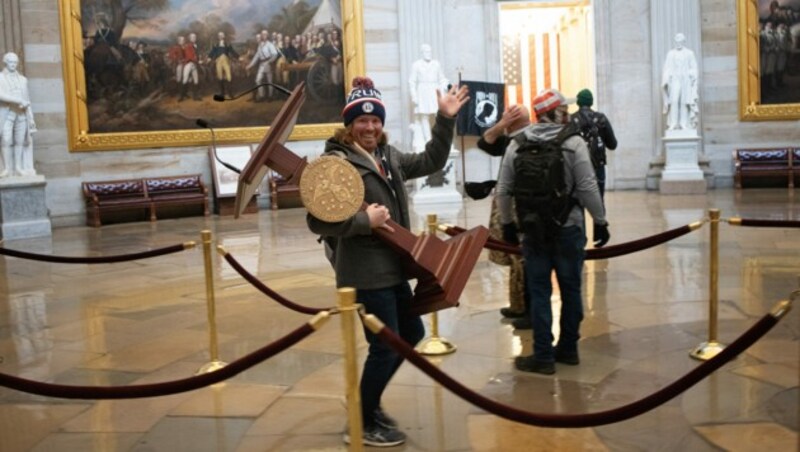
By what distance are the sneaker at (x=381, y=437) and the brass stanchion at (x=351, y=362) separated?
0.96 m

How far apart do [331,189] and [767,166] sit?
15915mm

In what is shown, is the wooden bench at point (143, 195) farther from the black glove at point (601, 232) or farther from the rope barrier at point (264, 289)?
the black glove at point (601, 232)

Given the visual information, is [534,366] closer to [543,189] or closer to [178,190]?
[543,189]

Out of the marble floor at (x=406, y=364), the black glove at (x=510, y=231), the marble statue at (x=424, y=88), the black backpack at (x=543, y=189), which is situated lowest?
the marble floor at (x=406, y=364)

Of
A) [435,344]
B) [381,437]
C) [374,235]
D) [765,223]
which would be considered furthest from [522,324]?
[374,235]

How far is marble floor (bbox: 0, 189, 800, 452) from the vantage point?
14.6ft

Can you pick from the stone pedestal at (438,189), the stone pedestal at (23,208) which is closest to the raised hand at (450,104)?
the stone pedestal at (438,189)

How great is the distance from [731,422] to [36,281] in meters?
8.20

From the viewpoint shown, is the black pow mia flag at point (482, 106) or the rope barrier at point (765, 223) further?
the black pow mia flag at point (482, 106)

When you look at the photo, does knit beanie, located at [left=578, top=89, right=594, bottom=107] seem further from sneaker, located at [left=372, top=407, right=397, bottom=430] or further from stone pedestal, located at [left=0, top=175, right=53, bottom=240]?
stone pedestal, located at [left=0, top=175, right=53, bottom=240]

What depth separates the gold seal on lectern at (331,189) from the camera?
12.7 ft

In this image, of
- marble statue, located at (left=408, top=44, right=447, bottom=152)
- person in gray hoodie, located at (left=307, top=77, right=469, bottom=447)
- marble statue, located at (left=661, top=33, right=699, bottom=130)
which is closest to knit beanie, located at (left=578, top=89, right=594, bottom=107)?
person in gray hoodie, located at (left=307, top=77, right=469, bottom=447)

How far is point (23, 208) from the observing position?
49.5 feet

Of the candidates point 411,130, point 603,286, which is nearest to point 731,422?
point 603,286
